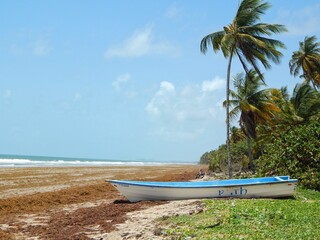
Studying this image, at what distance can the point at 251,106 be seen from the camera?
25.6m

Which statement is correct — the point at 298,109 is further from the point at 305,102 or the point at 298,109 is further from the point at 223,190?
the point at 223,190

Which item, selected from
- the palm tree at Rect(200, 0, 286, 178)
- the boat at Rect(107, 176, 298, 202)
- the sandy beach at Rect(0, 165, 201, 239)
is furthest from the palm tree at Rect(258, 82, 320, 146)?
the sandy beach at Rect(0, 165, 201, 239)

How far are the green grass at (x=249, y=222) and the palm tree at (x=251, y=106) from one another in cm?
1594

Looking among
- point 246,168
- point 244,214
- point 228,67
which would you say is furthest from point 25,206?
point 246,168

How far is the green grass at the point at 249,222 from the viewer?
7113 millimetres

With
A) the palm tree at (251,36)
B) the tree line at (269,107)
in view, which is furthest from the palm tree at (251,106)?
the palm tree at (251,36)

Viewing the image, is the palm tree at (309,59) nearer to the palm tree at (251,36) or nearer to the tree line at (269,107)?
the tree line at (269,107)

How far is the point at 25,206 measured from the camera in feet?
44.9

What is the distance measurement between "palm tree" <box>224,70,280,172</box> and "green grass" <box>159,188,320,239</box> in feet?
52.3

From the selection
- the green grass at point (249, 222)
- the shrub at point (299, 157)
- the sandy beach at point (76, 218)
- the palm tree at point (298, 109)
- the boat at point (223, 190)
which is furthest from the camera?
the palm tree at point (298, 109)

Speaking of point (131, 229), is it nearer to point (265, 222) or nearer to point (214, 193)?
point (265, 222)

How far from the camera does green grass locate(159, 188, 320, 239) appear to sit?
711 cm

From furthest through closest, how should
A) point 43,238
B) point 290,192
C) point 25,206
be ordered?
point 25,206
point 290,192
point 43,238

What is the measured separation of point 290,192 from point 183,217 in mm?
5111
